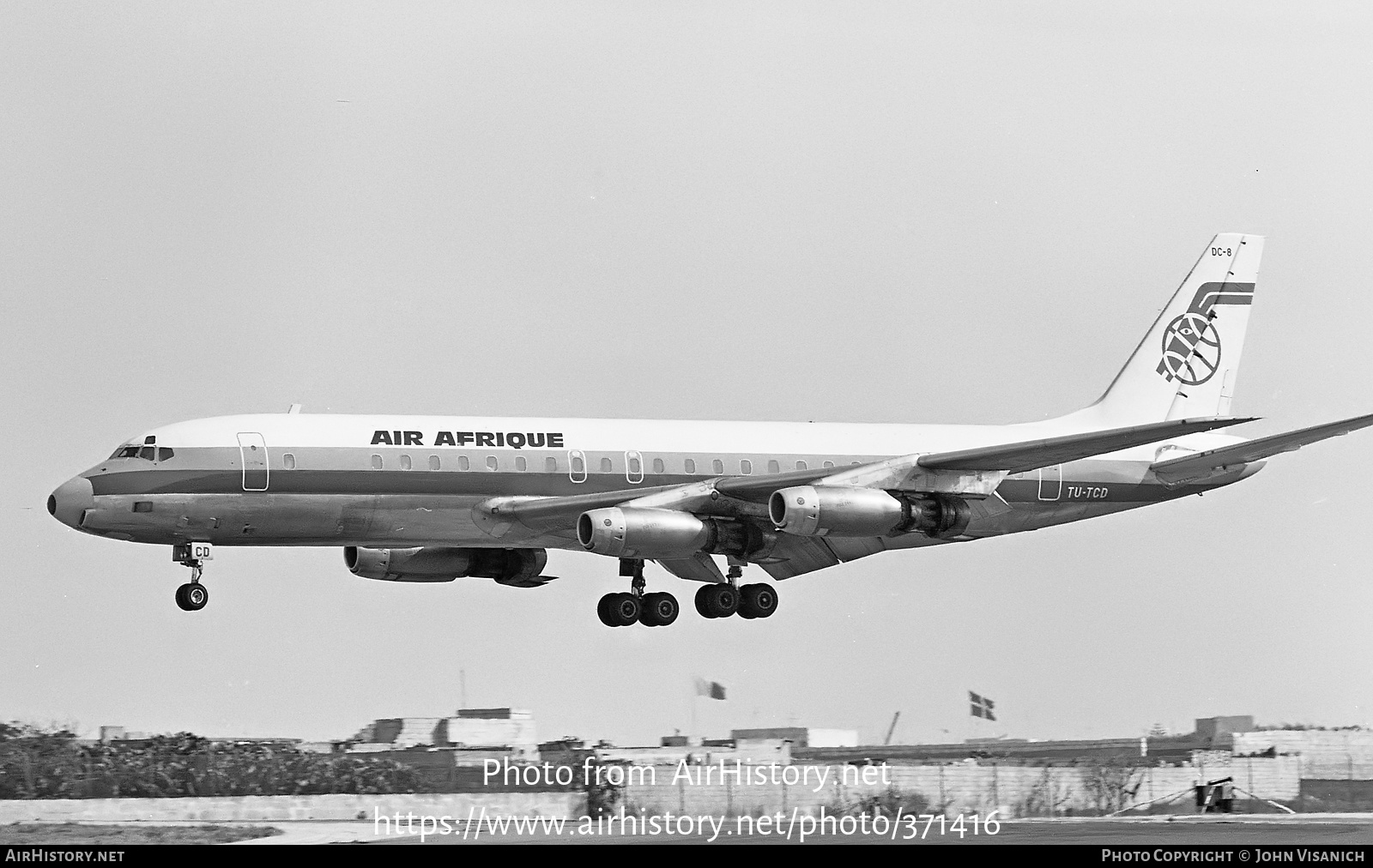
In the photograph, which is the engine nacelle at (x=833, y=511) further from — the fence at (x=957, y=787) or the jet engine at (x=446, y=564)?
the jet engine at (x=446, y=564)

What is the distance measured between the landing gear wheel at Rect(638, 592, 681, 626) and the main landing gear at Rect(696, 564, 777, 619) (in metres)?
0.82

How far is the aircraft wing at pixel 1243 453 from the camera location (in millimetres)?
44750

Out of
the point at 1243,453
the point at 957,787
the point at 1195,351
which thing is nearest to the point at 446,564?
the point at 957,787

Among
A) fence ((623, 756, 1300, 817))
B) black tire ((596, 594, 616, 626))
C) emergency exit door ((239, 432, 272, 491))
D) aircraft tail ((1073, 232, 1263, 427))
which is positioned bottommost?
fence ((623, 756, 1300, 817))

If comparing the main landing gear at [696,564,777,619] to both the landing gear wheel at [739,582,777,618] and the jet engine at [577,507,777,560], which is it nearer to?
the landing gear wheel at [739,582,777,618]

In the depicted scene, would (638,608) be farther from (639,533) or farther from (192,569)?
(192,569)

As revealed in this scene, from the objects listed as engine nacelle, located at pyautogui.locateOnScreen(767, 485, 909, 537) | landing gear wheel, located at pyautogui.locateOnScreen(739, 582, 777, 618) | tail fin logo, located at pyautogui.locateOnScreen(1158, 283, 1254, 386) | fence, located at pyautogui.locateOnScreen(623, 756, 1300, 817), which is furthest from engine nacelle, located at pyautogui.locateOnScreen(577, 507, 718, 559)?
tail fin logo, located at pyautogui.locateOnScreen(1158, 283, 1254, 386)

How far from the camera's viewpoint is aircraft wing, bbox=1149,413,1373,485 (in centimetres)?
4475

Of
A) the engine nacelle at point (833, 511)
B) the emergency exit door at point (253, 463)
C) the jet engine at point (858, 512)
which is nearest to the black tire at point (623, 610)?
the jet engine at point (858, 512)

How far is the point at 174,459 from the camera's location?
45281 mm

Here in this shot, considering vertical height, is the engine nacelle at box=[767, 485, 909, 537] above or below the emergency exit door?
below

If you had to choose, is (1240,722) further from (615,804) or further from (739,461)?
(615,804)

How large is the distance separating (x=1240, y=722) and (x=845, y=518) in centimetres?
1097

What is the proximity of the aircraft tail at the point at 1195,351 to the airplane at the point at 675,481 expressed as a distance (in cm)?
5
